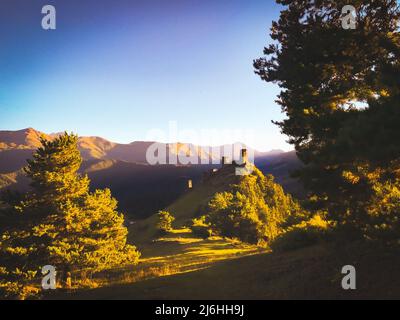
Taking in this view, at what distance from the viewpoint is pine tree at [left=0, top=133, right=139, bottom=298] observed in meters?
20.5

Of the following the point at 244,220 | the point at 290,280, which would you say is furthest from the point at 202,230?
the point at 290,280

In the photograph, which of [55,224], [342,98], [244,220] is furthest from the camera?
[244,220]

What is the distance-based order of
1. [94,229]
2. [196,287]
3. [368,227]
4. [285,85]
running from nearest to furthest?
[368,227] → [196,287] → [285,85] → [94,229]

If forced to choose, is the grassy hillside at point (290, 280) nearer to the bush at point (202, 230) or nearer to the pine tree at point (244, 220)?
the pine tree at point (244, 220)

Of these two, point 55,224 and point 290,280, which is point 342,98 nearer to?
point 290,280

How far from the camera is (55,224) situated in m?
22.5

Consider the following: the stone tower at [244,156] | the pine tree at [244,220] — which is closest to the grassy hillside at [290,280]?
the pine tree at [244,220]

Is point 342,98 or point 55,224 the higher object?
point 342,98

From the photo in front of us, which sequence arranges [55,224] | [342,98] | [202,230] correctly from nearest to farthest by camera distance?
1. [342,98]
2. [55,224]
3. [202,230]

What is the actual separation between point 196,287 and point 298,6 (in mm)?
15641

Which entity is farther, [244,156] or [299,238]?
[244,156]
